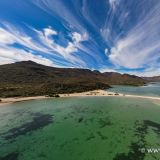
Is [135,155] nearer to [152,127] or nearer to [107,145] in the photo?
[107,145]

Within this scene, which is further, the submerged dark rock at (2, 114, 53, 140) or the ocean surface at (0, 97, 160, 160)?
the submerged dark rock at (2, 114, 53, 140)

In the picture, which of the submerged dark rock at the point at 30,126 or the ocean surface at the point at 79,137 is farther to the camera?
the submerged dark rock at the point at 30,126

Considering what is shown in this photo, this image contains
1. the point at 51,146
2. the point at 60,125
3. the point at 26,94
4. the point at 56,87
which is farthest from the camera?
the point at 56,87

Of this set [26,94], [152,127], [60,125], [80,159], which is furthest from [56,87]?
[80,159]

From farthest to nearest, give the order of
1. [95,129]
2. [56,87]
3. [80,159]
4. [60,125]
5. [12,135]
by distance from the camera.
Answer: [56,87] < [60,125] < [95,129] < [12,135] < [80,159]

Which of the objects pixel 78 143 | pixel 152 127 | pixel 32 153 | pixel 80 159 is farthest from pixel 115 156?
pixel 152 127

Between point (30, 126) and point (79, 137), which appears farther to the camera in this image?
point (30, 126)

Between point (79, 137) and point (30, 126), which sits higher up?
point (30, 126)

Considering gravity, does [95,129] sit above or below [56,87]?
below

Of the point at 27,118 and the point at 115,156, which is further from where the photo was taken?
the point at 27,118
